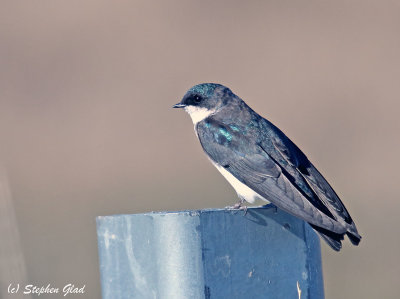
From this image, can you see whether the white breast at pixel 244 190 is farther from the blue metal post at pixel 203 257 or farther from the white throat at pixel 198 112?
the blue metal post at pixel 203 257

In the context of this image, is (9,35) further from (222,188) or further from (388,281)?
(388,281)

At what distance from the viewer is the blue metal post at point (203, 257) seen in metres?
2.62

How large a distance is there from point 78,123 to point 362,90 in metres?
3.19

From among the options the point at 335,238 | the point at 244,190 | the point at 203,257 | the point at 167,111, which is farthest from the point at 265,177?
the point at 167,111

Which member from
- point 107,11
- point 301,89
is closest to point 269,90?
point 301,89

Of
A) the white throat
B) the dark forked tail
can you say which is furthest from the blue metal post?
the white throat

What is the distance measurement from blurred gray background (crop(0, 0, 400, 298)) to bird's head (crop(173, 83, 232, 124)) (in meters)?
2.19

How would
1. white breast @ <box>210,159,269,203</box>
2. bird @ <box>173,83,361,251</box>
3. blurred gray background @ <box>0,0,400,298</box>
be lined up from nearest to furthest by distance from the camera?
bird @ <box>173,83,361,251</box>
white breast @ <box>210,159,269,203</box>
blurred gray background @ <box>0,0,400,298</box>

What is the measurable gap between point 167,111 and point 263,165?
6.37 metres

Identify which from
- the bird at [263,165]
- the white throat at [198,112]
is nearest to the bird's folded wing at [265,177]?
the bird at [263,165]

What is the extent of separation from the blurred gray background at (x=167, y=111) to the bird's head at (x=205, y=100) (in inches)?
86.1

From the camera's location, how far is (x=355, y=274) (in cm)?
702

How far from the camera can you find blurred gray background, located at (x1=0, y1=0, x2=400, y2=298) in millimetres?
7734

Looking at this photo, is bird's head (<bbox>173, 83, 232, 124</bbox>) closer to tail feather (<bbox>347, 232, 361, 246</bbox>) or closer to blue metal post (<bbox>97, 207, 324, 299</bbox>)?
tail feather (<bbox>347, 232, 361, 246</bbox>)
